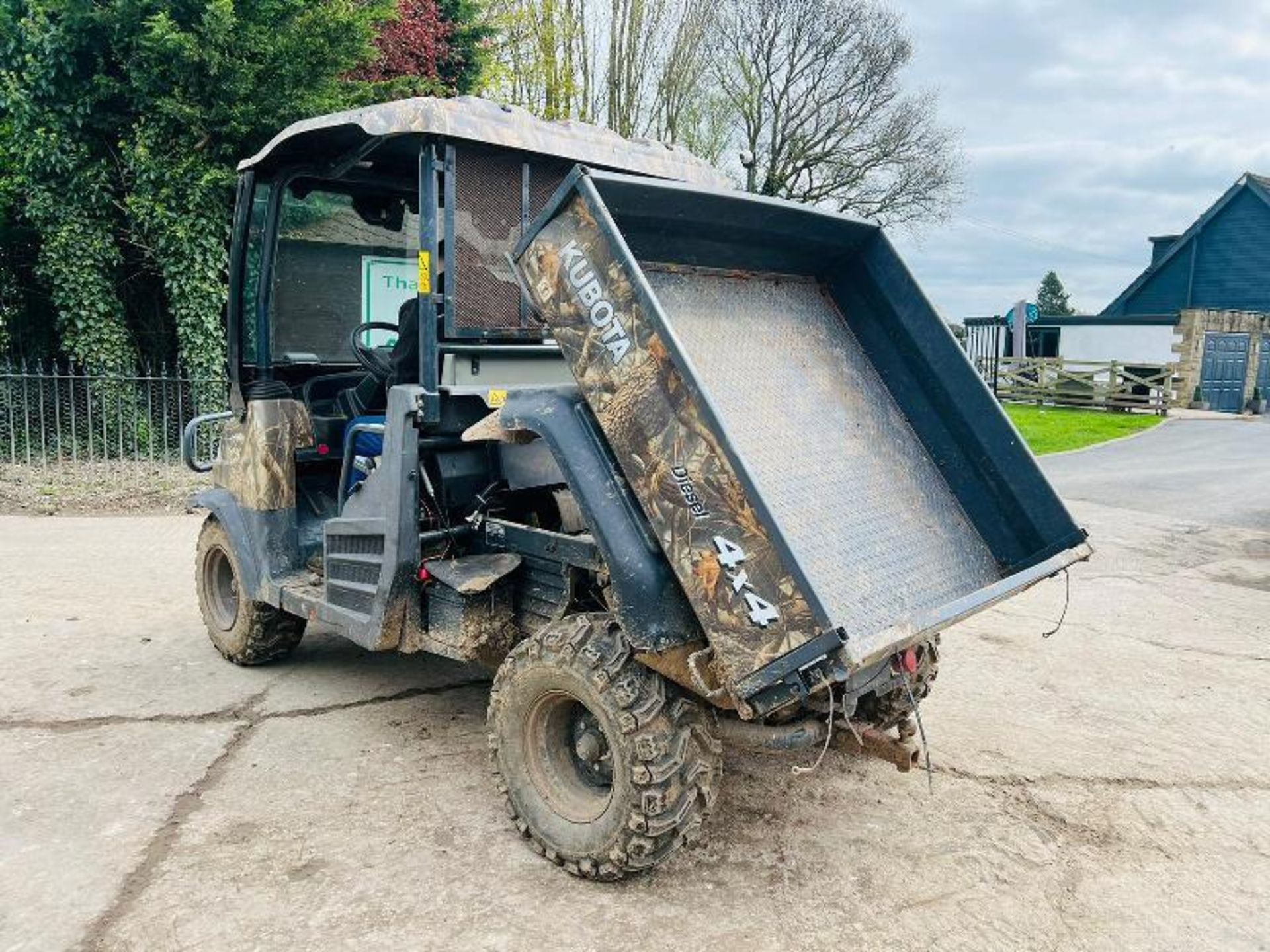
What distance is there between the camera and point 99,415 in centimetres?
1099

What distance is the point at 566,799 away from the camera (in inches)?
133

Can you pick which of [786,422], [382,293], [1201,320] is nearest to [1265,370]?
[1201,320]

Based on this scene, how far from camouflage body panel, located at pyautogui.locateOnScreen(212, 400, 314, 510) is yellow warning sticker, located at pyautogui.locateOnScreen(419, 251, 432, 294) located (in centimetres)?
132

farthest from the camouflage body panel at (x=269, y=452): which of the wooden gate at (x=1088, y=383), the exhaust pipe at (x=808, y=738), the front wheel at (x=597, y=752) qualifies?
the wooden gate at (x=1088, y=383)

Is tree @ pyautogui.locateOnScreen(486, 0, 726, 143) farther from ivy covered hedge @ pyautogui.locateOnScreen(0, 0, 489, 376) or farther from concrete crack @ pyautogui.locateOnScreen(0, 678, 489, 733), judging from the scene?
concrete crack @ pyautogui.locateOnScreen(0, 678, 489, 733)

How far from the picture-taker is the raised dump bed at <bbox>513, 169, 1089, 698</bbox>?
9.22 ft

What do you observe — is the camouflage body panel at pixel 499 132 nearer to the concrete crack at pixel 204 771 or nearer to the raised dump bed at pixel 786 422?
the raised dump bed at pixel 786 422

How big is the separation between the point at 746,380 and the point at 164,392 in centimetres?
926

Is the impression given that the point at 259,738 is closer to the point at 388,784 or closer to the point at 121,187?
the point at 388,784

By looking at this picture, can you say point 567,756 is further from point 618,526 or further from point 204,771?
point 204,771

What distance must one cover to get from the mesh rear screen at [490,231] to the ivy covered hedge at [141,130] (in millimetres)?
7246

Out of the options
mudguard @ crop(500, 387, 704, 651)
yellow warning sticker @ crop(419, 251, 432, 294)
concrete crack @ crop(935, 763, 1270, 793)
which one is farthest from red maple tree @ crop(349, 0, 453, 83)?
concrete crack @ crop(935, 763, 1270, 793)

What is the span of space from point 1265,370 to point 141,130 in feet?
89.1

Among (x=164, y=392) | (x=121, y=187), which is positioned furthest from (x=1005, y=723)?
(x=121, y=187)
